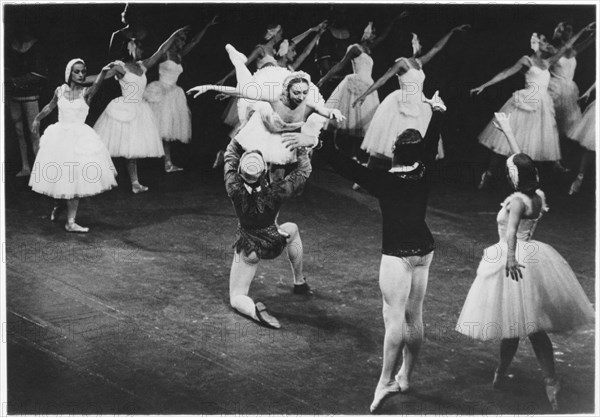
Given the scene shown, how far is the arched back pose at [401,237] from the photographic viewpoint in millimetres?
4977

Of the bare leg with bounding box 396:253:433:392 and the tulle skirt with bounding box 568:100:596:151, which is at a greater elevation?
the tulle skirt with bounding box 568:100:596:151

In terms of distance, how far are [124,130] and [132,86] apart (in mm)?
358

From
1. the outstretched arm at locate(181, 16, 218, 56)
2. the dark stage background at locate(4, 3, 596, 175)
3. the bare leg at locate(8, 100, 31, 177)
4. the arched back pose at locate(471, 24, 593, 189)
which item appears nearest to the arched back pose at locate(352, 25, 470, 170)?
the dark stage background at locate(4, 3, 596, 175)

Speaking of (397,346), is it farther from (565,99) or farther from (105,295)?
(565,99)

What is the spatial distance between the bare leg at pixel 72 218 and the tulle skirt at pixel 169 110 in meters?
1.69

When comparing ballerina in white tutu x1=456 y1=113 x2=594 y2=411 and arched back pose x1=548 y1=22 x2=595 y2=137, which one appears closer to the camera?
ballerina in white tutu x1=456 y1=113 x2=594 y2=411

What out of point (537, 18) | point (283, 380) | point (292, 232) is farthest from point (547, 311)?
point (537, 18)

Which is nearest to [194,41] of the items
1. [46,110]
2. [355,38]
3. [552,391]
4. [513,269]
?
[355,38]

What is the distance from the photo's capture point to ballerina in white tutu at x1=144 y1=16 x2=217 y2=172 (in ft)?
29.2

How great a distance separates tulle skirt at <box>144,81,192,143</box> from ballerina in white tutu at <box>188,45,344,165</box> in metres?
2.91

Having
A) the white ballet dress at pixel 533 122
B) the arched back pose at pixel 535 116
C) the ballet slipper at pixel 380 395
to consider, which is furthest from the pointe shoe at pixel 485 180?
the ballet slipper at pixel 380 395

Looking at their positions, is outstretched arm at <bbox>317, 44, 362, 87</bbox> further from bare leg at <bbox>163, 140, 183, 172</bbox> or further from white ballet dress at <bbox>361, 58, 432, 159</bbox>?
bare leg at <bbox>163, 140, 183, 172</bbox>

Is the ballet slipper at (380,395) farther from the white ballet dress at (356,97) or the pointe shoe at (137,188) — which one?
the white ballet dress at (356,97)

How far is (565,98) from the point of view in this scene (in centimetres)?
875
